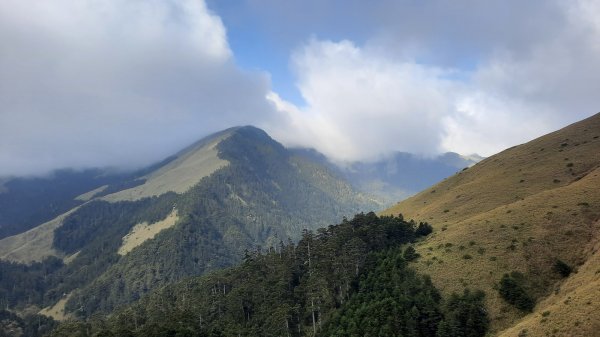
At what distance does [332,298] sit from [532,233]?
57.0 metres

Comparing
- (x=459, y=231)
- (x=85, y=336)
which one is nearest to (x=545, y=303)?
(x=459, y=231)

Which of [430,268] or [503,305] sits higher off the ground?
Answer: [430,268]

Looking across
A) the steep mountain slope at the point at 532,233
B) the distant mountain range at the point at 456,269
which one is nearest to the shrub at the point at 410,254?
the distant mountain range at the point at 456,269

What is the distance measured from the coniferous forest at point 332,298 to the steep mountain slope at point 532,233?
7011 millimetres

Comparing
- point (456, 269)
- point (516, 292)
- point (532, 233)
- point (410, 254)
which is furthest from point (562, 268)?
point (410, 254)

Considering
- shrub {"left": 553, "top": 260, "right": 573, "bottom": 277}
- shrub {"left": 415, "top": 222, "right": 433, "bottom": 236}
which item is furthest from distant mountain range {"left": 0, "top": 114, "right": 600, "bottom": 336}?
shrub {"left": 415, "top": 222, "right": 433, "bottom": 236}

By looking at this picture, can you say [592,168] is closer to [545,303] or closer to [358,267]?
[545,303]

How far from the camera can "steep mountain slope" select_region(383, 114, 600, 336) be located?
263ft

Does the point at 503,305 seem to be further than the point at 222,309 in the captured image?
No

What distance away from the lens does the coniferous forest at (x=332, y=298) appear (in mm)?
92750

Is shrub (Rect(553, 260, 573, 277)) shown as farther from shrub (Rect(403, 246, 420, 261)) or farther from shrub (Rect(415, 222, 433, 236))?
shrub (Rect(415, 222, 433, 236))

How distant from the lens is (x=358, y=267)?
5177 inches

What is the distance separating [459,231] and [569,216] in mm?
26336

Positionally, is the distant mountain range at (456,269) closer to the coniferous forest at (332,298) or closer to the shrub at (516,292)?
the shrub at (516,292)
